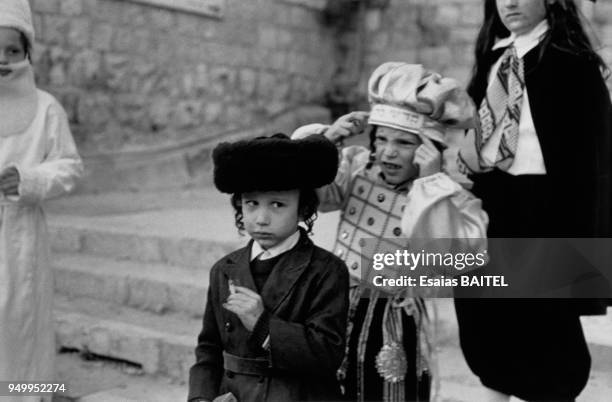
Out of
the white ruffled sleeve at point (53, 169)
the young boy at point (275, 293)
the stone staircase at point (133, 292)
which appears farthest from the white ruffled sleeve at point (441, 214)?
the stone staircase at point (133, 292)

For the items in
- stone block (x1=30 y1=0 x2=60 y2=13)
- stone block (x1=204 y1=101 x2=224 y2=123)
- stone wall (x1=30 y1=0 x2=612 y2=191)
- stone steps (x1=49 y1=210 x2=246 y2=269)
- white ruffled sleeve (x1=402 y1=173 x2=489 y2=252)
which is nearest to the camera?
white ruffled sleeve (x1=402 y1=173 x2=489 y2=252)

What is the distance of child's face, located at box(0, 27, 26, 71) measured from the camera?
330cm

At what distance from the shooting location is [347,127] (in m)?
2.69

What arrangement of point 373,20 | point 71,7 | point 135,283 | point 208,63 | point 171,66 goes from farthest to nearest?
1. point 373,20
2. point 208,63
3. point 171,66
4. point 71,7
5. point 135,283

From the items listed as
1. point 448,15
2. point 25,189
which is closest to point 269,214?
point 25,189

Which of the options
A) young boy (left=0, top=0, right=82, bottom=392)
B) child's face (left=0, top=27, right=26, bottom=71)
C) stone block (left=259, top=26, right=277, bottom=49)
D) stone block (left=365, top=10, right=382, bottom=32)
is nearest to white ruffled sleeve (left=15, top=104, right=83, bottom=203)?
young boy (left=0, top=0, right=82, bottom=392)

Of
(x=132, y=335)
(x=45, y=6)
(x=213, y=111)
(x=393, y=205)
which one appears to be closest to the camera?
(x=393, y=205)

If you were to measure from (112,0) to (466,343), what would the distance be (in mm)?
5891

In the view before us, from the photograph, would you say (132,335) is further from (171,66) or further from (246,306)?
(171,66)

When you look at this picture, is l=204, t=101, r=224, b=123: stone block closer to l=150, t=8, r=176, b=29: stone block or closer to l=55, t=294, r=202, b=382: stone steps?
l=150, t=8, r=176, b=29: stone block

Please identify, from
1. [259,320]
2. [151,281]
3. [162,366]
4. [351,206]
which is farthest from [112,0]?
[259,320]

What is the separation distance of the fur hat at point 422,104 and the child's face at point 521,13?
15.4 inches

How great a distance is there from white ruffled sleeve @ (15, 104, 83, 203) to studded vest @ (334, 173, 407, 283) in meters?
1.30

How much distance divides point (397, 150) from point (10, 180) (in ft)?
5.28
